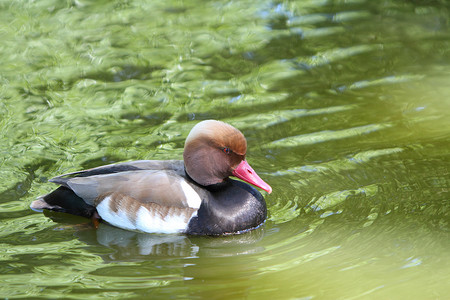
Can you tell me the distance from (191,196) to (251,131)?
1885 millimetres

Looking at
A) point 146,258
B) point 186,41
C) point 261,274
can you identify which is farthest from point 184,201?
point 186,41

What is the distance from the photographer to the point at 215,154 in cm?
595

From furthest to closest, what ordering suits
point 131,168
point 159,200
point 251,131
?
point 251,131 → point 131,168 → point 159,200

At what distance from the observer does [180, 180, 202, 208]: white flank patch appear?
587 cm

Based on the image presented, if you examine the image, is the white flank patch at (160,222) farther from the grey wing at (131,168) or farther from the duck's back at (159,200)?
the grey wing at (131,168)

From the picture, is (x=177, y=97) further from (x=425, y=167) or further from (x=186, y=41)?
(x=425, y=167)

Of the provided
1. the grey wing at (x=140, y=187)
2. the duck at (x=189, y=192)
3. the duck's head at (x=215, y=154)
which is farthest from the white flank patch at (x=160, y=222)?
the duck's head at (x=215, y=154)

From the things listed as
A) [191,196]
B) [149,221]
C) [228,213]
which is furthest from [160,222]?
[228,213]

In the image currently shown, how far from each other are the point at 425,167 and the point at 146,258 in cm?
292

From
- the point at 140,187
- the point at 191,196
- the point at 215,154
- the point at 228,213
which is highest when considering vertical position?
the point at 215,154

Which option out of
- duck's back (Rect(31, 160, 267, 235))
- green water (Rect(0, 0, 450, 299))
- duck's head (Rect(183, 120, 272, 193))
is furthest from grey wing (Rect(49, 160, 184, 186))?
green water (Rect(0, 0, 450, 299))

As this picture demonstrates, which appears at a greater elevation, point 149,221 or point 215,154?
point 215,154

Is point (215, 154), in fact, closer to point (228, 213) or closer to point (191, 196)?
point (191, 196)

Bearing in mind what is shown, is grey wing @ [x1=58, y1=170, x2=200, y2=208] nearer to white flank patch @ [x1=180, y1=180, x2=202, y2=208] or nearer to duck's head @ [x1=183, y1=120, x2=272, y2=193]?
white flank patch @ [x1=180, y1=180, x2=202, y2=208]
